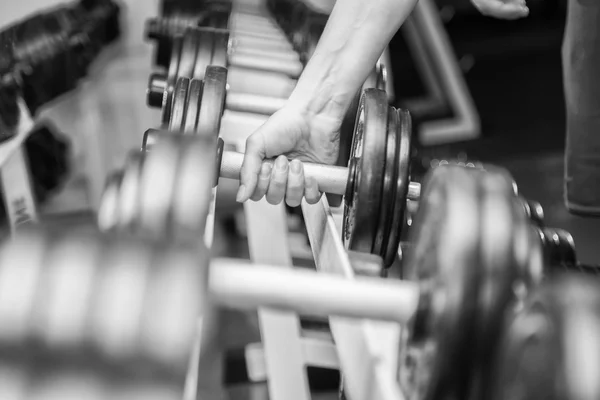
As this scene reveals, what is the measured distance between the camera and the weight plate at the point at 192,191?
20.9 inches

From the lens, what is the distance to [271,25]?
1978mm

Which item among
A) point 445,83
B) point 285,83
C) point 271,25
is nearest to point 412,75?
point 445,83

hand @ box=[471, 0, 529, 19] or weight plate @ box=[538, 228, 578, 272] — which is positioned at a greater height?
hand @ box=[471, 0, 529, 19]

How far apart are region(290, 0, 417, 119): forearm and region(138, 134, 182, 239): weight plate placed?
1.43ft

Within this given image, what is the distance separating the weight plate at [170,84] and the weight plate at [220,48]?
0.23 feet

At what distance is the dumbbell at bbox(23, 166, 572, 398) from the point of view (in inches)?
18.1

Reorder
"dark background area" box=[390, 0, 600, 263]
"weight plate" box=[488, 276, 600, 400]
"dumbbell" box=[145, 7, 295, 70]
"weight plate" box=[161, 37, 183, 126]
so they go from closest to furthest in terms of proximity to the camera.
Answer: "weight plate" box=[488, 276, 600, 400] < "weight plate" box=[161, 37, 183, 126] < "dumbbell" box=[145, 7, 295, 70] < "dark background area" box=[390, 0, 600, 263]

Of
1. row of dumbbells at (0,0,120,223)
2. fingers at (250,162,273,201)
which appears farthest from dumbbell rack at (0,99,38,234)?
fingers at (250,162,273,201)

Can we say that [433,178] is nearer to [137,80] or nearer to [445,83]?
[137,80]

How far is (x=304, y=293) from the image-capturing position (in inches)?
19.4

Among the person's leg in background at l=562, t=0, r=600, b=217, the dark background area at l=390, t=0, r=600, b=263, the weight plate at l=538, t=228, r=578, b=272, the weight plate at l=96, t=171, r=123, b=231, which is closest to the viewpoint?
the weight plate at l=96, t=171, r=123, b=231

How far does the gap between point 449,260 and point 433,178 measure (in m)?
0.10

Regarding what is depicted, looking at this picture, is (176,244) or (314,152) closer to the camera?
(176,244)

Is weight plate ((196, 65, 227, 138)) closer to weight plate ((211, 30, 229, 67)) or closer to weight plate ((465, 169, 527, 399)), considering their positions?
weight plate ((211, 30, 229, 67))
